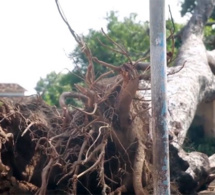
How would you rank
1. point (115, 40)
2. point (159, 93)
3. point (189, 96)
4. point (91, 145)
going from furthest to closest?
point (115, 40), point (189, 96), point (91, 145), point (159, 93)

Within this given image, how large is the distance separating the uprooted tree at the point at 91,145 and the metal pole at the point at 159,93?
1.20 metres

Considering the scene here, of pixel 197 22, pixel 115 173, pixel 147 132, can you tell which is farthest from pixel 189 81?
pixel 197 22

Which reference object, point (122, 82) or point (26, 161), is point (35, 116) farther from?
point (122, 82)

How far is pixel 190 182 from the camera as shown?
8.02m

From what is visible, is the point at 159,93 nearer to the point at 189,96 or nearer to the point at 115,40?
the point at 189,96

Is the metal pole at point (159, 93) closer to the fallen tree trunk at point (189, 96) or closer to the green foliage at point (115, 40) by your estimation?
the fallen tree trunk at point (189, 96)

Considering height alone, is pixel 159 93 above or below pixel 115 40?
below

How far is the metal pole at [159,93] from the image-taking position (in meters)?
5.71

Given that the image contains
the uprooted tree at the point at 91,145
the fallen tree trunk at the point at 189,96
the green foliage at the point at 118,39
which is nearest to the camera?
the uprooted tree at the point at 91,145

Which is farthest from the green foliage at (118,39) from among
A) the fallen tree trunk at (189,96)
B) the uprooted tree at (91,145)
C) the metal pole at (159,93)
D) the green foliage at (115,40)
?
the metal pole at (159,93)

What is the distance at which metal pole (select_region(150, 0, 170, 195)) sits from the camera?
571cm

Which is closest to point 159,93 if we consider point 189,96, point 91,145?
point 91,145

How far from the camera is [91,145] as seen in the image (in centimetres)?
732

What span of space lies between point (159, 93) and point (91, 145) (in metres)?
1.83
